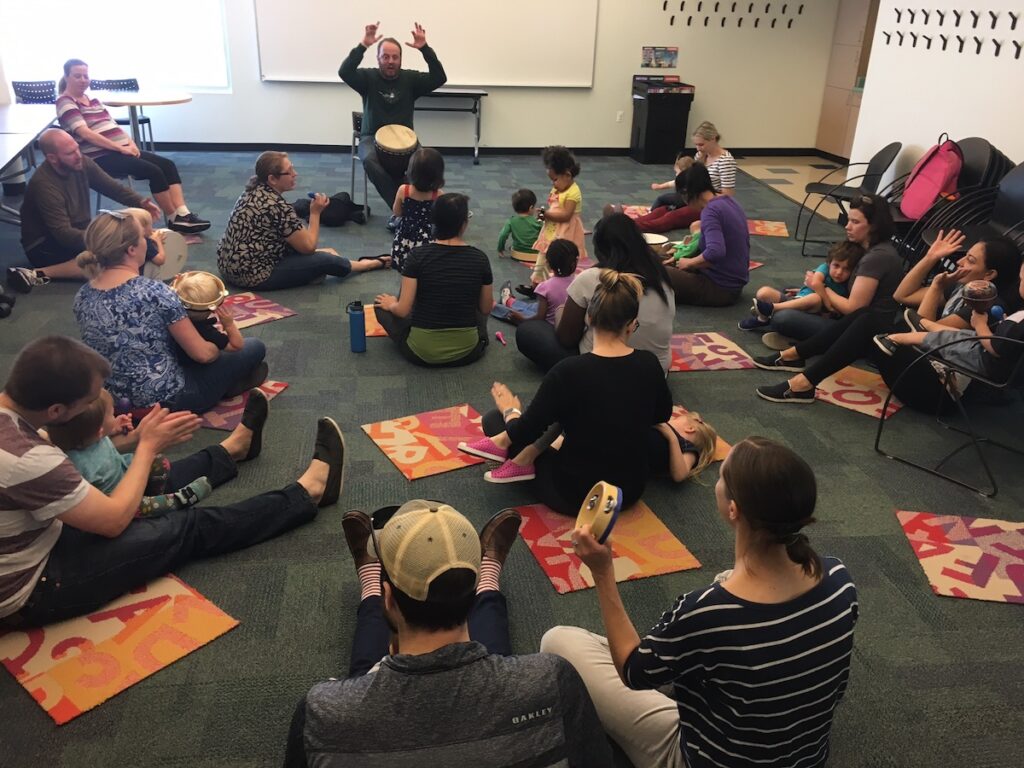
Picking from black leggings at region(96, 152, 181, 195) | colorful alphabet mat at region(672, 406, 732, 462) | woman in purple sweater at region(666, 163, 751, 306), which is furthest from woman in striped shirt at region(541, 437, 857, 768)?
black leggings at region(96, 152, 181, 195)

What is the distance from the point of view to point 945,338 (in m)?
3.17

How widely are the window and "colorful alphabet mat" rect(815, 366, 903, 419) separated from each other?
6916 mm

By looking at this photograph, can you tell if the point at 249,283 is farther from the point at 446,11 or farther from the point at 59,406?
the point at 446,11

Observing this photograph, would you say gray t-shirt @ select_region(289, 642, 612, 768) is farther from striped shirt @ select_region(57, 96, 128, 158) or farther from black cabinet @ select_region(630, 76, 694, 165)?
black cabinet @ select_region(630, 76, 694, 165)

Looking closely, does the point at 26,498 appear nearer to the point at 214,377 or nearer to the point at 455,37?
the point at 214,377

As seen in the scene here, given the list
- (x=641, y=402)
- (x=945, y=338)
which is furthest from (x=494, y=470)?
(x=945, y=338)

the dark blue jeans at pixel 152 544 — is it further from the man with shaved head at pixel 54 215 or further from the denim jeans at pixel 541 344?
the man with shaved head at pixel 54 215

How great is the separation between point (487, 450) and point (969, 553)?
1.67 meters

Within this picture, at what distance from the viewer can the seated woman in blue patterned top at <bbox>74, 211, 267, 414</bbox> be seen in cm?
290

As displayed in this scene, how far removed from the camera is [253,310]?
4367mm

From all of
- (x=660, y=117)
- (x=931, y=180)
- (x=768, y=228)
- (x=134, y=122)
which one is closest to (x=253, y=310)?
(x=134, y=122)

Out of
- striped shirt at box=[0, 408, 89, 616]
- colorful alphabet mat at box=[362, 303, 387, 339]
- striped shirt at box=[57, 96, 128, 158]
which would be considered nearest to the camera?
striped shirt at box=[0, 408, 89, 616]

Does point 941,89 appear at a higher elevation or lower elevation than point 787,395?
higher

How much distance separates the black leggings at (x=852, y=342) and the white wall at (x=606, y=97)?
573 cm
